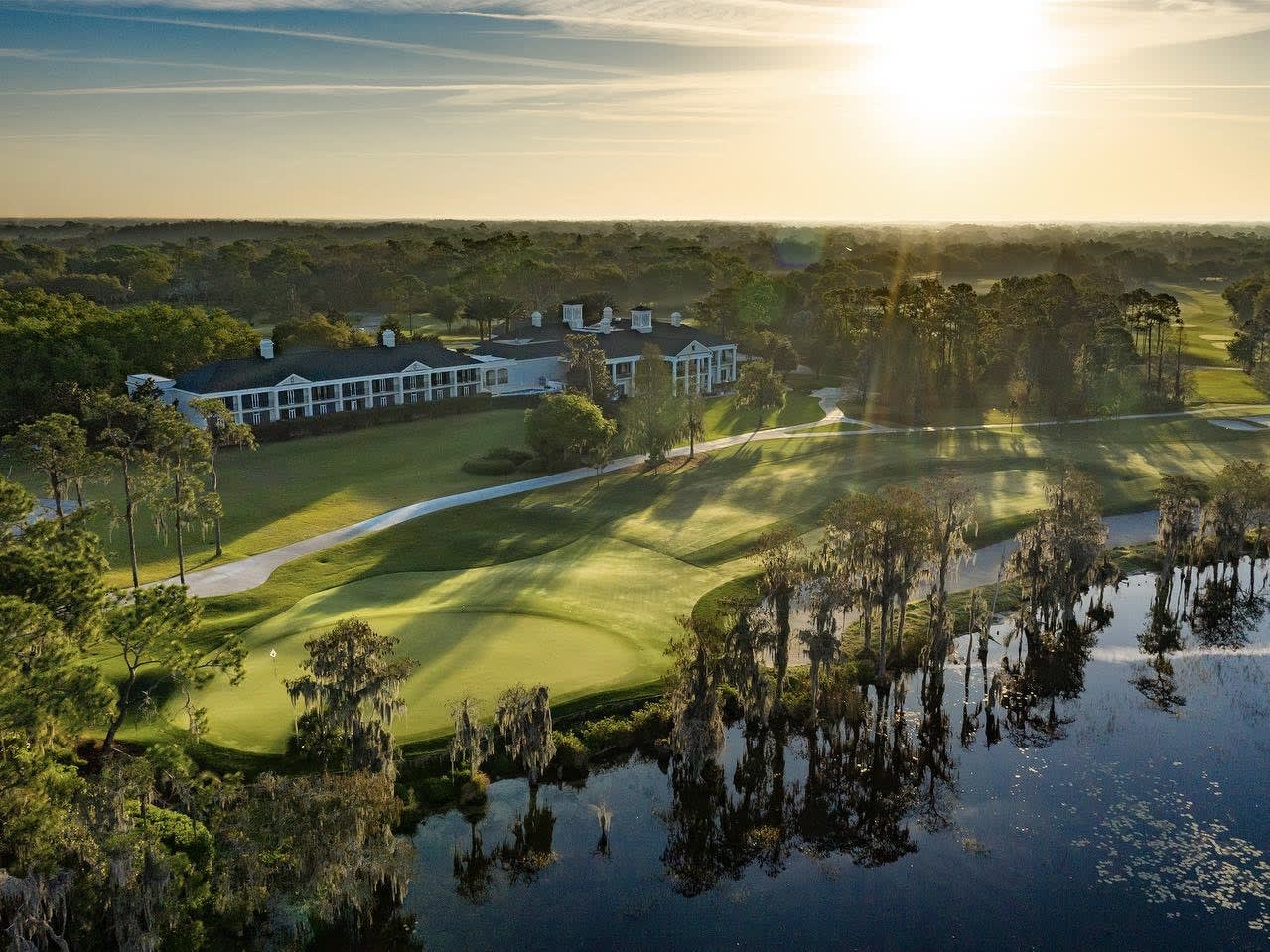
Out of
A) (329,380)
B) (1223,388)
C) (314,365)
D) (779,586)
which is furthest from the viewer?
(1223,388)

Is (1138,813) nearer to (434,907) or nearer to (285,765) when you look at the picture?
(434,907)

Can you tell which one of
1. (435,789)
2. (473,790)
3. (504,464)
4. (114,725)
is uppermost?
(504,464)

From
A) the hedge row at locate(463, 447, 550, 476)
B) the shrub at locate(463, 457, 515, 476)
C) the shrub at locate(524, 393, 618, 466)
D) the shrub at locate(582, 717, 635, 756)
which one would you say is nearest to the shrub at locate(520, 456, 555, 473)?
the hedge row at locate(463, 447, 550, 476)

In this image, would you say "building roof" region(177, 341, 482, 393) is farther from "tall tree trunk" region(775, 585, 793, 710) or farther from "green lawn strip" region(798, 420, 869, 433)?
"tall tree trunk" region(775, 585, 793, 710)

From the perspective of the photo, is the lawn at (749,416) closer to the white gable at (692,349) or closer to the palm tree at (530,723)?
the white gable at (692,349)

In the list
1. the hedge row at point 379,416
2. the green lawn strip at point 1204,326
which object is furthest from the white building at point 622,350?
the green lawn strip at point 1204,326

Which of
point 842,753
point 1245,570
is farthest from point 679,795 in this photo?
point 1245,570

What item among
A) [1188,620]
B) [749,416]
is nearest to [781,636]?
[1188,620]

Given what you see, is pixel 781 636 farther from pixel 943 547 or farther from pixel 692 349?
pixel 692 349
